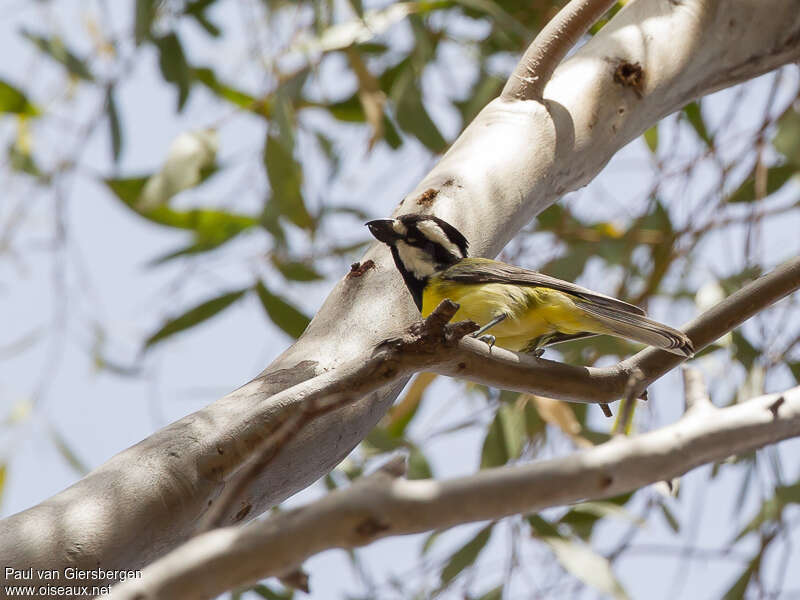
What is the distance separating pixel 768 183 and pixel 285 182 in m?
1.65

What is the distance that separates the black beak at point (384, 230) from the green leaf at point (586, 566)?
3.34ft

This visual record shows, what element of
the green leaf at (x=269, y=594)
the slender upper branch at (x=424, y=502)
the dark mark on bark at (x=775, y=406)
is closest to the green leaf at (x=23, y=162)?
the green leaf at (x=269, y=594)

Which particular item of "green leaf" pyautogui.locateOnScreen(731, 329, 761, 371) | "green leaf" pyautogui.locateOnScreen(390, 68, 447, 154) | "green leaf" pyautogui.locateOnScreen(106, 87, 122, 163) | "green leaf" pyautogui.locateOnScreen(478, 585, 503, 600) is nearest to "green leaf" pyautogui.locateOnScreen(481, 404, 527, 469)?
"green leaf" pyautogui.locateOnScreen(478, 585, 503, 600)

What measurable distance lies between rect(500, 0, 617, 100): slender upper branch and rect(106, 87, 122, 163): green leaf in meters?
1.64

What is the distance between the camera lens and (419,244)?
2.07m

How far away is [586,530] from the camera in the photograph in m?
3.22

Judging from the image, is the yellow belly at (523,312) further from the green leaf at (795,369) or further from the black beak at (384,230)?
the green leaf at (795,369)

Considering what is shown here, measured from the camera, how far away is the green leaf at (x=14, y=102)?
3.06 meters

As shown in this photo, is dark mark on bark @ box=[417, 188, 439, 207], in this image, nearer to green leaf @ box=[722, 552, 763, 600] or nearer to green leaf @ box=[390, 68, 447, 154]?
green leaf @ box=[390, 68, 447, 154]

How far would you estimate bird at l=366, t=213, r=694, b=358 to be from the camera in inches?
→ 74.7

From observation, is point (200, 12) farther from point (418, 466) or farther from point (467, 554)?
point (467, 554)

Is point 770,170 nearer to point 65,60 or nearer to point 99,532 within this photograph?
point 65,60

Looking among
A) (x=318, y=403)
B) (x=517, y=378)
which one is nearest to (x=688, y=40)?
(x=517, y=378)

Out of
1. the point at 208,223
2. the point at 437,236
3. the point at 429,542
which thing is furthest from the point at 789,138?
the point at 208,223
